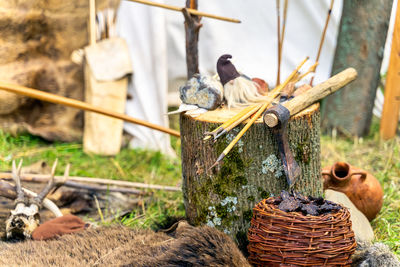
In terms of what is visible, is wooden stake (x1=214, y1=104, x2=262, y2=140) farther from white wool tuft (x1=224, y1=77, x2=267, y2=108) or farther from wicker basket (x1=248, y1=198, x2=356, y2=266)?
wicker basket (x1=248, y1=198, x2=356, y2=266)

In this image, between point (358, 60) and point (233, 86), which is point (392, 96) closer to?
point (358, 60)

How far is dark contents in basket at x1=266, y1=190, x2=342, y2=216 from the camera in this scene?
2.10m

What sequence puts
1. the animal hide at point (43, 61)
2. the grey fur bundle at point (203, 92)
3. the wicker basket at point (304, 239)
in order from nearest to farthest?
1. the wicker basket at point (304, 239)
2. the grey fur bundle at point (203, 92)
3. the animal hide at point (43, 61)

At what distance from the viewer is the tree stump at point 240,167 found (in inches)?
93.9

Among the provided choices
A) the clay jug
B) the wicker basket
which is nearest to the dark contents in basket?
the wicker basket

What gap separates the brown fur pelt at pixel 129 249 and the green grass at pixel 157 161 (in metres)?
0.48

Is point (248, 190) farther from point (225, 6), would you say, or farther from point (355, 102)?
point (225, 6)

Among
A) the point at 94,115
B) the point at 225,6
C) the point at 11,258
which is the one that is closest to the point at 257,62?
the point at 225,6

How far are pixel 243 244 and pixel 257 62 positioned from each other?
2.94m

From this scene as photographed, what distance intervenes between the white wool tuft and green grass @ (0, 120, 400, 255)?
0.92 m

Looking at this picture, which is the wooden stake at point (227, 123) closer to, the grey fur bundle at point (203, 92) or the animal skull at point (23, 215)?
the grey fur bundle at point (203, 92)

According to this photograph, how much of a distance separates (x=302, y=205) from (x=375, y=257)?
1.30ft

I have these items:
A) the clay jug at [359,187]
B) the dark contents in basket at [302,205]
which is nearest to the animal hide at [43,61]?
the clay jug at [359,187]

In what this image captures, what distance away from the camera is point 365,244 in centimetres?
234
